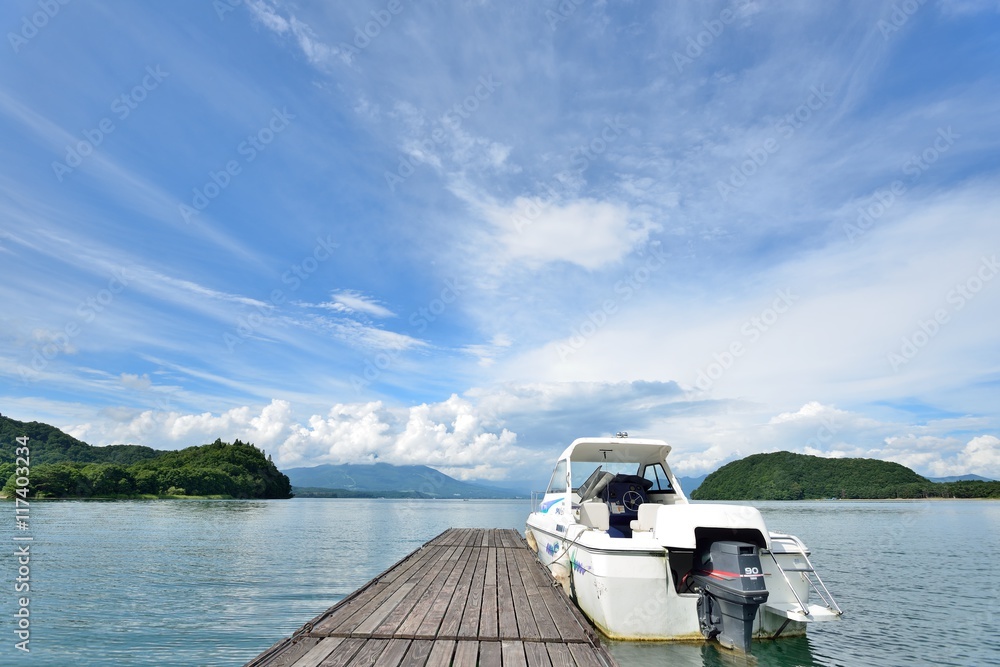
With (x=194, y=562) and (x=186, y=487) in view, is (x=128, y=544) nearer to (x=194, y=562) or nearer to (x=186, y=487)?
(x=194, y=562)

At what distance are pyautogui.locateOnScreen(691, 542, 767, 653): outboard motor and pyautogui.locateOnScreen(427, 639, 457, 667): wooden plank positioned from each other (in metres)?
4.13

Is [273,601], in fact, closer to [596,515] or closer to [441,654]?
[596,515]

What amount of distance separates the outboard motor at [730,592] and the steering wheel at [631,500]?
14.6 feet

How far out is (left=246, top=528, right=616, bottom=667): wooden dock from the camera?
5.77 meters

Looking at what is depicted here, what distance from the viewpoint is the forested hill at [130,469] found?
84312 mm

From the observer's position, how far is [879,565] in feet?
65.7

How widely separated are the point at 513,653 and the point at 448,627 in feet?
4.35

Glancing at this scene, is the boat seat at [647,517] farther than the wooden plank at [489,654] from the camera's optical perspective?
Yes

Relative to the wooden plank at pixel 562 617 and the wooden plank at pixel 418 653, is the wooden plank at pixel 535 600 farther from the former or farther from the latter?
the wooden plank at pixel 418 653

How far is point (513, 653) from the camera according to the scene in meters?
6.01

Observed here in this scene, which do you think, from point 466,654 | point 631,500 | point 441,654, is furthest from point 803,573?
point 441,654

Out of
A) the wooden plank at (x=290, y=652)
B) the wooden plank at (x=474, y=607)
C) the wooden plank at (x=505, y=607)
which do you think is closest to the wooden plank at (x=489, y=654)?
the wooden plank at (x=474, y=607)

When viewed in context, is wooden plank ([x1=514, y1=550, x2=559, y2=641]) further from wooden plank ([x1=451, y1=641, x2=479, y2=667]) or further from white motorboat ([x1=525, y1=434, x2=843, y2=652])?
white motorboat ([x1=525, y1=434, x2=843, y2=652])

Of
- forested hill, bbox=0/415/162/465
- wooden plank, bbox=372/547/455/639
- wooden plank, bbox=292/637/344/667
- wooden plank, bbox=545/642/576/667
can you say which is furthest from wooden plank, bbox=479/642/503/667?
forested hill, bbox=0/415/162/465
